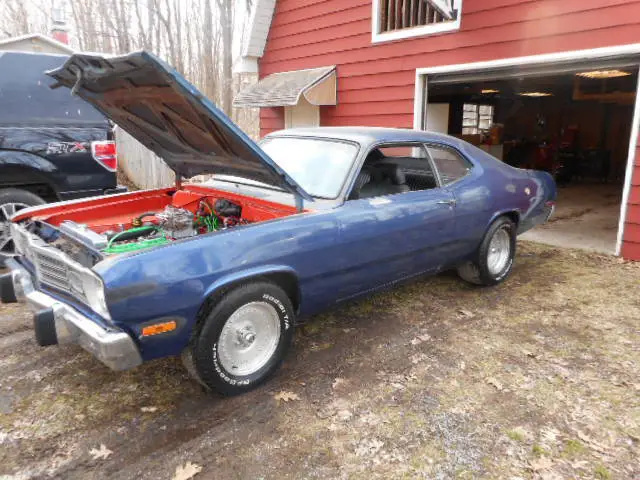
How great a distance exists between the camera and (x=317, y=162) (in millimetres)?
3693

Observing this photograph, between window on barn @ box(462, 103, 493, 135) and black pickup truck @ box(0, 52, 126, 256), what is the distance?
15.1 meters

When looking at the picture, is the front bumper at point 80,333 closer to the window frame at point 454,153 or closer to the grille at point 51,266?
the grille at point 51,266

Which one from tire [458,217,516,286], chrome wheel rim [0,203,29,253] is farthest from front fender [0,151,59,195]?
tire [458,217,516,286]

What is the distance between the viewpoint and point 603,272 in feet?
17.5

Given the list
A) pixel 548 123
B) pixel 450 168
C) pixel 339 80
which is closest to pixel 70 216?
pixel 450 168

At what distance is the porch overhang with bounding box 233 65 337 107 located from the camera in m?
8.33

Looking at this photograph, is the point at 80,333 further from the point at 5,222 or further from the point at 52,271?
the point at 5,222

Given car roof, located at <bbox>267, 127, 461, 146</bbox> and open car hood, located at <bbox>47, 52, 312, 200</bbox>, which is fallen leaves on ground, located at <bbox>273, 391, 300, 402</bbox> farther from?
car roof, located at <bbox>267, 127, 461, 146</bbox>

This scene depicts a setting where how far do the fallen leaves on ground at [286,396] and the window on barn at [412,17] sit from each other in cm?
588

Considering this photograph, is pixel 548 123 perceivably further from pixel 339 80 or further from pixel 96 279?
pixel 96 279

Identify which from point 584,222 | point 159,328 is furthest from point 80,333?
point 584,222

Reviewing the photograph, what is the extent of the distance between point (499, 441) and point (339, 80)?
7.37m

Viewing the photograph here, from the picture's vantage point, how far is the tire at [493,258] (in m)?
4.53

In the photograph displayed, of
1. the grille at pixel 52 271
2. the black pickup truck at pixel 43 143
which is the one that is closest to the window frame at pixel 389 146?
the grille at pixel 52 271
